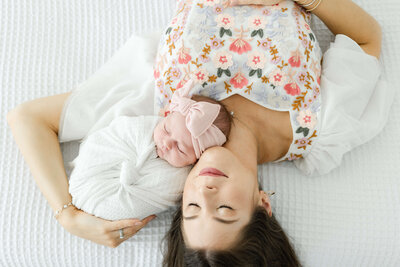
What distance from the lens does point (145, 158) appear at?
102cm

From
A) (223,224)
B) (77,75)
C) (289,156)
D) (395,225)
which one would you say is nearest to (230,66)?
(289,156)

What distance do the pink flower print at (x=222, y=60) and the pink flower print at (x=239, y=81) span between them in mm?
38

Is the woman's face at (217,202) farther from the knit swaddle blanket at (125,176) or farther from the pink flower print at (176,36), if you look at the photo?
the pink flower print at (176,36)

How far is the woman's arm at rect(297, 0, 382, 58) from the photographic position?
3.90 ft

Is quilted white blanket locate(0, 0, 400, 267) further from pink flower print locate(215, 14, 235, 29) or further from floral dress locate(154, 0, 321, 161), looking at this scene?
pink flower print locate(215, 14, 235, 29)

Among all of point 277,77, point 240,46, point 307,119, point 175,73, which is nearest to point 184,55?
Result: point 175,73

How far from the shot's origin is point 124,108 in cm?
112

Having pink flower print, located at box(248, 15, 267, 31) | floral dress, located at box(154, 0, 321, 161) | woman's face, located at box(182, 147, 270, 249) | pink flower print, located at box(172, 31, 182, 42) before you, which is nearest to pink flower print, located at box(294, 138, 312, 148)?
floral dress, located at box(154, 0, 321, 161)

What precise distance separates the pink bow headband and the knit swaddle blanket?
10cm

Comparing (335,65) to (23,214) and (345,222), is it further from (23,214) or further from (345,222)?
(23,214)

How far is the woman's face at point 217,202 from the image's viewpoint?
34.8 inches

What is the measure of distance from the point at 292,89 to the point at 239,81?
0.14 meters

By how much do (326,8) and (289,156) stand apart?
0.45 m

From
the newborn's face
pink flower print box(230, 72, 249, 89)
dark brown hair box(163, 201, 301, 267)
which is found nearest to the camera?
dark brown hair box(163, 201, 301, 267)
